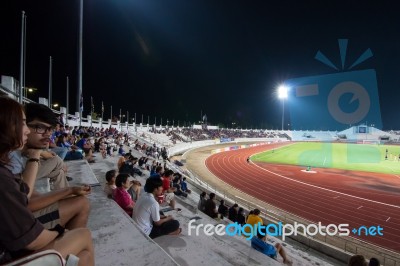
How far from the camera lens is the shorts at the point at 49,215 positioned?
2.30m

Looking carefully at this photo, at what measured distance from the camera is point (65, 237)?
1.89 metres

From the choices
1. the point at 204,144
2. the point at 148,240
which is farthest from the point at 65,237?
the point at 204,144

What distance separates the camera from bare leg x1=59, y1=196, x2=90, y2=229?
2436 mm

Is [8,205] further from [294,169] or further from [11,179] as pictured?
[294,169]

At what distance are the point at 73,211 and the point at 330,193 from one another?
22.6 meters

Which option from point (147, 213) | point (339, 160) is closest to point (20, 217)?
point (147, 213)

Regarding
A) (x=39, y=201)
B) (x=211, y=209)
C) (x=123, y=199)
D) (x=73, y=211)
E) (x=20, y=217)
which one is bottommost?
(x=211, y=209)

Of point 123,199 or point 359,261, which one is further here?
point 123,199

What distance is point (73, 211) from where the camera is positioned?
8.20 ft

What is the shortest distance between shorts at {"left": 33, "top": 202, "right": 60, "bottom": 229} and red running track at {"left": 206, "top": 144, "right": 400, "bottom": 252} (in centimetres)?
1445

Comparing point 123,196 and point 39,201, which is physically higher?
point 39,201

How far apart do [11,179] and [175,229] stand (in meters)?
3.77

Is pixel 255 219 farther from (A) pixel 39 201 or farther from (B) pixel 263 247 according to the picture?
(A) pixel 39 201

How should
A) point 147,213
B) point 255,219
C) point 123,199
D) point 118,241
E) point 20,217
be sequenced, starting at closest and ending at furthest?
point 20,217 → point 118,241 → point 147,213 → point 123,199 → point 255,219
